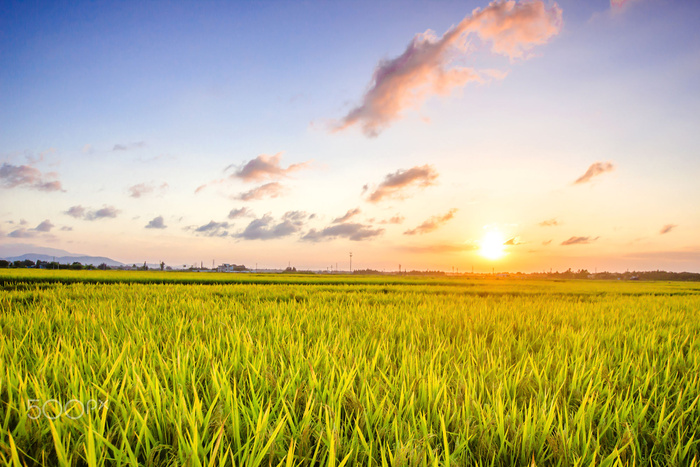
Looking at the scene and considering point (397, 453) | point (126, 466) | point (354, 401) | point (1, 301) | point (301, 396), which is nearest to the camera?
point (397, 453)

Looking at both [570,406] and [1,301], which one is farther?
[1,301]

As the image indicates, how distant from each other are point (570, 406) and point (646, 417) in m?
0.45

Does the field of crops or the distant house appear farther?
the distant house

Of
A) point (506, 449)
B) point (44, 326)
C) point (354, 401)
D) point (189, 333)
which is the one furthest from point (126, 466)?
point (44, 326)

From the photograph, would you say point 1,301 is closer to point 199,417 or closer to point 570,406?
point 199,417

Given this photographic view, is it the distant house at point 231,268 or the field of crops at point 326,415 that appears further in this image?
the distant house at point 231,268

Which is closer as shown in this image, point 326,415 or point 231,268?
point 326,415

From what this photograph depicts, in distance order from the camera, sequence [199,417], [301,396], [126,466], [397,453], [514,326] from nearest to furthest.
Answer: [397,453], [126,466], [199,417], [301,396], [514,326]

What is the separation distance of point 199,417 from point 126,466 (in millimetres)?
252

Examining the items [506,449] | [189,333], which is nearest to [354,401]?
[506,449]

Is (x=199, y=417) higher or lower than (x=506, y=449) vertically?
higher

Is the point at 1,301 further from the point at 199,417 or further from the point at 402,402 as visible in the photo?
the point at 402,402

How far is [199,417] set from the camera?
3.97 feet

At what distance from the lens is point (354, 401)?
1.42 m
